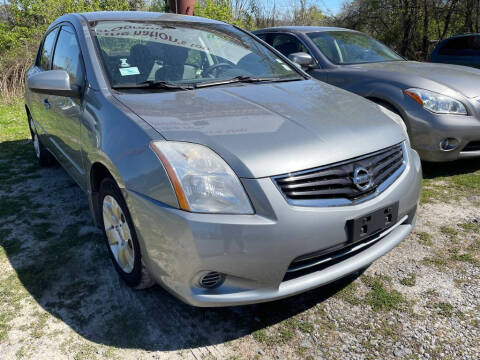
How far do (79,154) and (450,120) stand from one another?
10.5ft

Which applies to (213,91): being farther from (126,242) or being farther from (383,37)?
(383,37)

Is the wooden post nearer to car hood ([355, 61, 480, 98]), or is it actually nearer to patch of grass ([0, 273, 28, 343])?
car hood ([355, 61, 480, 98])

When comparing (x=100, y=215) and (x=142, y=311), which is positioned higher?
(x=100, y=215)

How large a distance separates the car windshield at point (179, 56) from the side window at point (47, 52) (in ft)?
3.36

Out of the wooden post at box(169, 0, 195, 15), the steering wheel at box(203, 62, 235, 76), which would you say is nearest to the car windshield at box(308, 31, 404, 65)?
the steering wheel at box(203, 62, 235, 76)

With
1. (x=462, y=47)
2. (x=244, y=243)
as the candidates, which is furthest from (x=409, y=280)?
(x=462, y=47)

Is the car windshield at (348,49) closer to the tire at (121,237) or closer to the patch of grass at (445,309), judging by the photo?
the patch of grass at (445,309)

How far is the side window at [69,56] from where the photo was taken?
2.69m

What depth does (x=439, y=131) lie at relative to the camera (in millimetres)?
3709

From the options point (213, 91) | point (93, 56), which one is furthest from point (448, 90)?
point (93, 56)

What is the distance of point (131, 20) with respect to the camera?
2996 millimetres

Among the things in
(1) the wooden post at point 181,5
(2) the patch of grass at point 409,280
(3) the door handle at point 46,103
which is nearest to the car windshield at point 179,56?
(3) the door handle at point 46,103

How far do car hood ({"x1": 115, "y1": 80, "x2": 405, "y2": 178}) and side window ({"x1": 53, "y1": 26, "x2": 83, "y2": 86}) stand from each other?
2.06 feet

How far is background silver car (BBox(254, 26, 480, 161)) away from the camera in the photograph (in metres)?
3.74
